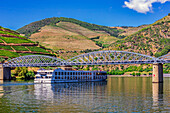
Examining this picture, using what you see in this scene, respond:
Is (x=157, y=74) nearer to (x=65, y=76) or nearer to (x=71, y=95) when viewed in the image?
(x=65, y=76)

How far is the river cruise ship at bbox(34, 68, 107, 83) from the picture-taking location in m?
103

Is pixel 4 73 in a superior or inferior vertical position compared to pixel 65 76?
superior

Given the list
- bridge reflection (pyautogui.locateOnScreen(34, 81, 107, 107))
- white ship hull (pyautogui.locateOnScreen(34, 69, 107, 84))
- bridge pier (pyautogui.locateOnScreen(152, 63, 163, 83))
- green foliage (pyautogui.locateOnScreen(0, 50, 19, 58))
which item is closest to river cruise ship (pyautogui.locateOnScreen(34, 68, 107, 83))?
white ship hull (pyautogui.locateOnScreen(34, 69, 107, 84))

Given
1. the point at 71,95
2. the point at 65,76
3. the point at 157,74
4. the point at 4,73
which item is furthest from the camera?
the point at 4,73

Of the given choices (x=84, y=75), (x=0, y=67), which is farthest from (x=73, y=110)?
(x=0, y=67)

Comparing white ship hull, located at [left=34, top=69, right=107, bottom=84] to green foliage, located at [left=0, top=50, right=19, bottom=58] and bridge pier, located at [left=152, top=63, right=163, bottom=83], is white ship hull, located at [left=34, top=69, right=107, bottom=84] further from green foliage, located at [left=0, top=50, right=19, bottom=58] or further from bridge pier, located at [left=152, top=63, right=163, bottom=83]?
green foliage, located at [left=0, top=50, right=19, bottom=58]

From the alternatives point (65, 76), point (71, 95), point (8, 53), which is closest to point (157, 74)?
point (65, 76)

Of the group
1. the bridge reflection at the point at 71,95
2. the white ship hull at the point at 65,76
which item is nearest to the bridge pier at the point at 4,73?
the white ship hull at the point at 65,76

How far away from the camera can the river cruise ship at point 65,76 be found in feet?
338

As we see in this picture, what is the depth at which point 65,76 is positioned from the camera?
109m

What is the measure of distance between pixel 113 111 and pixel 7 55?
5750 inches

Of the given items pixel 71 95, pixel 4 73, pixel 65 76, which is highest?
pixel 4 73

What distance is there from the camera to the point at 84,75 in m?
116

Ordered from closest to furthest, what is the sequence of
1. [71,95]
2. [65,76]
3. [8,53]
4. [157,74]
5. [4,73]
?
[71,95]
[157,74]
[65,76]
[4,73]
[8,53]
